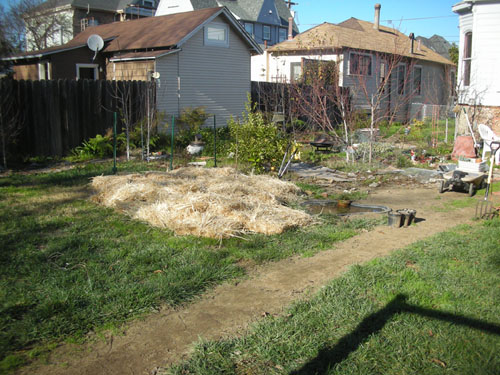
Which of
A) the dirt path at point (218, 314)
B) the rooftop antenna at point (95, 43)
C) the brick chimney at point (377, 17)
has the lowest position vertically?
the dirt path at point (218, 314)

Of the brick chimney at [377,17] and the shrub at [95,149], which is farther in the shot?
the brick chimney at [377,17]

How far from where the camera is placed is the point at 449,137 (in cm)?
1762

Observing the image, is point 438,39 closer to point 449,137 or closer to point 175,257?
point 449,137

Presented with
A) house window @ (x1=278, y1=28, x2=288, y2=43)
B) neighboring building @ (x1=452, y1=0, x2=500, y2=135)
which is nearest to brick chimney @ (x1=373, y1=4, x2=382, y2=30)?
neighboring building @ (x1=452, y1=0, x2=500, y2=135)

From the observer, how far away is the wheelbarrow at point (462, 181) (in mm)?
9133

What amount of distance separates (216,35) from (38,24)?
81.1 ft

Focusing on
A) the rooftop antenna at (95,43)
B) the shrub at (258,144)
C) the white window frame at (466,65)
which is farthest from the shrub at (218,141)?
the white window frame at (466,65)

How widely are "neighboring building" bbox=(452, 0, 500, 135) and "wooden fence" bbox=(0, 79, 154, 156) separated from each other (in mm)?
10858

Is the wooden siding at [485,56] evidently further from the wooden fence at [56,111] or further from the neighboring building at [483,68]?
the wooden fence at [56,111]

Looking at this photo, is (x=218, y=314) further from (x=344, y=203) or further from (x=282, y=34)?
(x=282, y=34)

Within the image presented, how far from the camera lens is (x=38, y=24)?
122 feet

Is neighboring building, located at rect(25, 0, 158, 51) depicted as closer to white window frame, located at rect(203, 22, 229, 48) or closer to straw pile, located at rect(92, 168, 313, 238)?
white window frame, located at rect(203, 22, 229, 48)

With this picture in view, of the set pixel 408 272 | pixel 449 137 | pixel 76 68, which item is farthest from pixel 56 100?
pixel 449 137

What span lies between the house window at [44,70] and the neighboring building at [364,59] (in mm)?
9099
